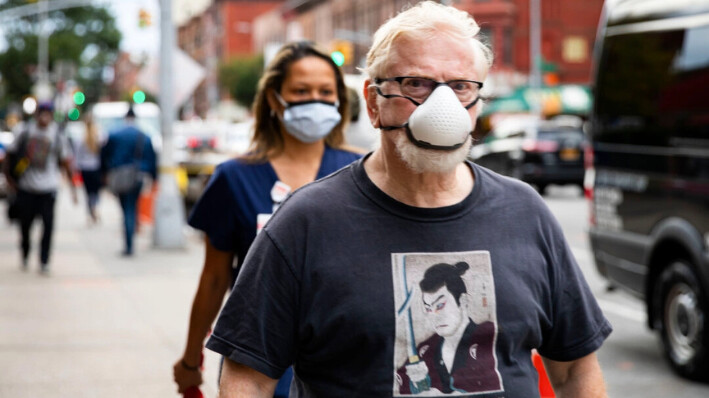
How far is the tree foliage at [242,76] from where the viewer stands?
89625 millimetres

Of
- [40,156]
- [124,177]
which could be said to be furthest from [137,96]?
[40,156]

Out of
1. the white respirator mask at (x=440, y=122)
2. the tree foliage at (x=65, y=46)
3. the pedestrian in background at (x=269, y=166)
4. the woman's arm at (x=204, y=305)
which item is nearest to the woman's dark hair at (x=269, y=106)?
the pedestrian in background at (x=269, y=166)

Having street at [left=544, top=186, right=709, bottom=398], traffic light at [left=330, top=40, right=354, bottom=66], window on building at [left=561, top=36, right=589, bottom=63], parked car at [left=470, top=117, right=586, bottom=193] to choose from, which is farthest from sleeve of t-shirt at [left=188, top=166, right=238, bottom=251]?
window on building at [left=561, top=36, right=589, bottom=63]

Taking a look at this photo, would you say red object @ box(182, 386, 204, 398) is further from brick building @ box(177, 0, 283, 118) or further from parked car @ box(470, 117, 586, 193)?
brick building @ box(177, 0, 283, 118)

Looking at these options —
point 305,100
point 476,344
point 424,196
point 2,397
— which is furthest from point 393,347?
point 2,397

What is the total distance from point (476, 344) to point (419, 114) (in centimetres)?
50

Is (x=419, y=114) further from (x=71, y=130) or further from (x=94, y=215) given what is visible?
(x=71, y=130)

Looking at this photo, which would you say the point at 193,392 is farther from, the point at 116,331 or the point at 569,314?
the point at 116,331

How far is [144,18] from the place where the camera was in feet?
73.5

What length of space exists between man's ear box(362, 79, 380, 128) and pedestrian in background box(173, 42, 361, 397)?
1370mm

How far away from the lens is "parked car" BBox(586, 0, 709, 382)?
23.5 ft

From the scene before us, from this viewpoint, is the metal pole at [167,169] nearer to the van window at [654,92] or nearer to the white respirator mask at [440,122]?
the van window at [654,92]

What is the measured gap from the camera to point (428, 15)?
2523 mm

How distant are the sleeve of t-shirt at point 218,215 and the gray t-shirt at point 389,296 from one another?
1.44 m
